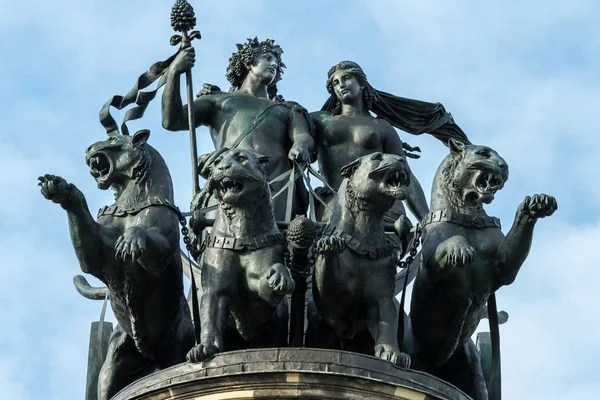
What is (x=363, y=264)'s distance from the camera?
25.5 metres

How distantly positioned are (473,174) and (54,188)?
506 cm

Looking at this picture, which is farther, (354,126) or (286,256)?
(354,126)

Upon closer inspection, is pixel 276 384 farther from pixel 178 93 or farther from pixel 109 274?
pixel 178 93

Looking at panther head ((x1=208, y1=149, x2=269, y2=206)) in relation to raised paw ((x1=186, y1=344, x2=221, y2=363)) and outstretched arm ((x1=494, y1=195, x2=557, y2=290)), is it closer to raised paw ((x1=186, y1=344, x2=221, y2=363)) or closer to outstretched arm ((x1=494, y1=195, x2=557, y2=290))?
raised paw ((x1=186, y1=344, x2=221, y2=363))

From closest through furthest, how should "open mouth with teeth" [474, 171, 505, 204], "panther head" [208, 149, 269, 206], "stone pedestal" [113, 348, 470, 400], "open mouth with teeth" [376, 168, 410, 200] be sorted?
"stone pedestal" [113, 348, 470, 400] < "panther head" [208, 149, 269, 206] < "open mouth with teeth" [376, 168, 410, 200] < "open mouth with teeth" [474, 171, 505, 204]

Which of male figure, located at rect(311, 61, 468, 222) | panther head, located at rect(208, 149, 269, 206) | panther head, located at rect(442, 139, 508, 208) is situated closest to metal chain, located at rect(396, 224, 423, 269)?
panther head, located at rect(442, 139, 508, 208)

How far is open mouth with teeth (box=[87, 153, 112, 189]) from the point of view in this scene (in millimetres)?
26719

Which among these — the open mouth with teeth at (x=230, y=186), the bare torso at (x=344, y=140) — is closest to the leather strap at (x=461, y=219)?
the open mouth with teeth at (x=230, y=186)

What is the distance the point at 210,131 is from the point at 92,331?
339 centimetres

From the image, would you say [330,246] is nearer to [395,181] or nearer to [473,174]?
[395,181]

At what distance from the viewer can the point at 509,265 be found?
25938 mm

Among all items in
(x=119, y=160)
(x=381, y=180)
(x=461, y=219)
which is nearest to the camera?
(x=381, y=180)

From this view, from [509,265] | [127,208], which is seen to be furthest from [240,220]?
[509,265]

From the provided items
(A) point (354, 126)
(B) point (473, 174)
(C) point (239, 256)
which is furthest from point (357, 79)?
(C) point (239, 256)
